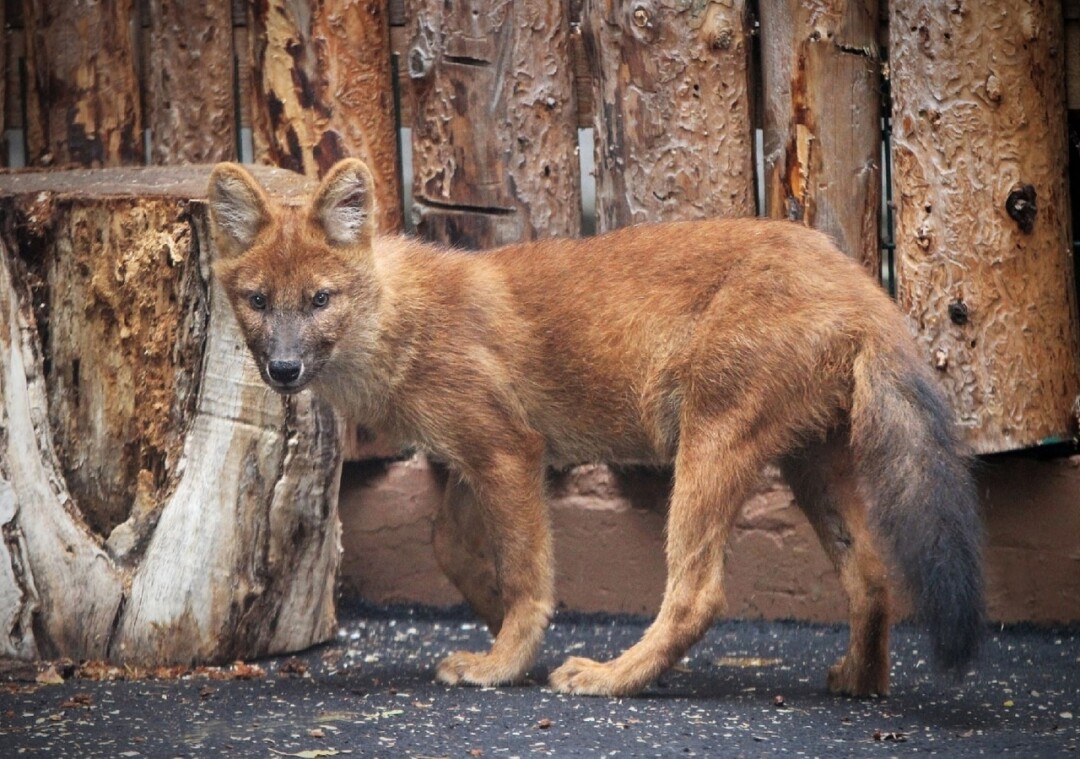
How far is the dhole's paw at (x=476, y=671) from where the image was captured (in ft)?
20.6

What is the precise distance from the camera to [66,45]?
310 inches

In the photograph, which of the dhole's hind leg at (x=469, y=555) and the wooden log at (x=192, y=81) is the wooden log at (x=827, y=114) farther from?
the wooden log at (x=192, y=81)

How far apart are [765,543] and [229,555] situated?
254 centimetres

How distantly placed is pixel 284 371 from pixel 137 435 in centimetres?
104

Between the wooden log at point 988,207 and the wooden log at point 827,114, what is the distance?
161 mm

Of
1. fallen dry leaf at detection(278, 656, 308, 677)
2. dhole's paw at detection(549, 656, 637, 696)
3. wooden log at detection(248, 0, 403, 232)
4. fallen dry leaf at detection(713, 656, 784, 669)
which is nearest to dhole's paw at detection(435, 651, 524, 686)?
dhole's paw at detection(549, 656, 637, 696)

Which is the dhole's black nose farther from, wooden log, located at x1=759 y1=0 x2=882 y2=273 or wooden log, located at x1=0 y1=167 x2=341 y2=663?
wooden log, located at x1=759 y1=0 x2=882 y2=273

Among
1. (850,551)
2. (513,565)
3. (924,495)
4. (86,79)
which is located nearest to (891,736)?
(924,495)

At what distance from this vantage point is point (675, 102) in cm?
702

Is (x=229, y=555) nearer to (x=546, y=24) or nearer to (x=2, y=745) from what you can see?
(x=2, y=745)

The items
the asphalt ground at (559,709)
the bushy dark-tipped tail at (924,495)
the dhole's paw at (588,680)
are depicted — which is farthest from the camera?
the dhole's paw at (588,680)

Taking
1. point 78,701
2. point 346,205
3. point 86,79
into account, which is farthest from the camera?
point 86,79

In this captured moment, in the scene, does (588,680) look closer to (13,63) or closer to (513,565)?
(513,565)

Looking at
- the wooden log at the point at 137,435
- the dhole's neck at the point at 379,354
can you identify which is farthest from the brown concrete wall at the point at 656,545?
the dhole's neck at the point at 379,354
